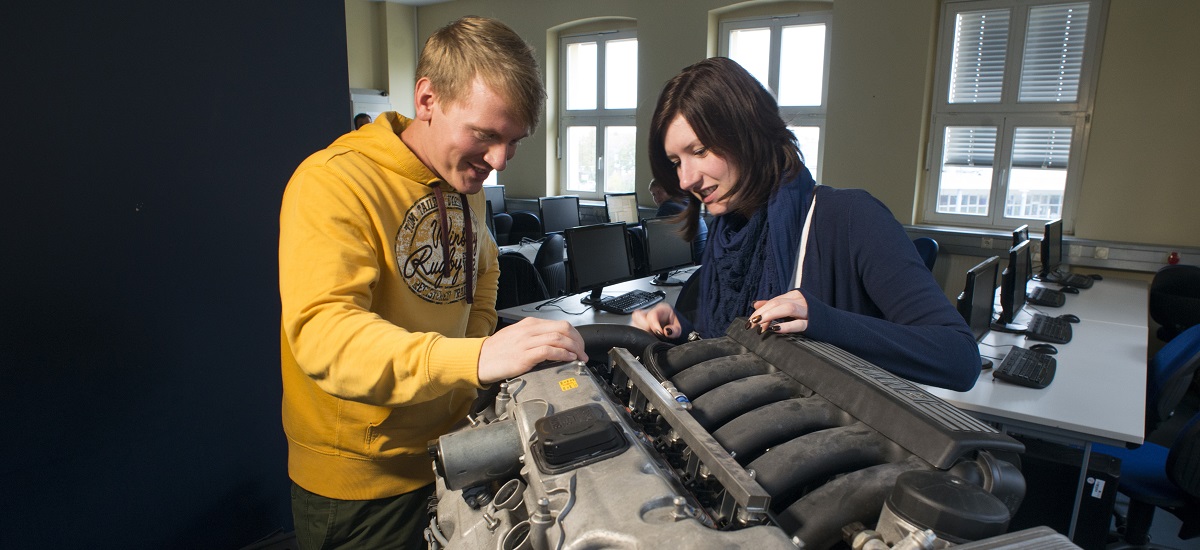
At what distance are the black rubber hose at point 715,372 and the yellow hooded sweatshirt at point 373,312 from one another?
280 millimetres

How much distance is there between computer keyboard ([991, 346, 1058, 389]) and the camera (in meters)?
2.90

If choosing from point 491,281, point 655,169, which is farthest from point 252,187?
point 655,169

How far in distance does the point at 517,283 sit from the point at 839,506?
4.00 metres

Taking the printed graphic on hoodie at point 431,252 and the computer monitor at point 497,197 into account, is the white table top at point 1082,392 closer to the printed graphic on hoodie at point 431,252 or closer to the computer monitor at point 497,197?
the printed graphic on hoodie at point 431,252

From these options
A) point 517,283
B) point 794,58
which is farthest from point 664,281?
point 794,58

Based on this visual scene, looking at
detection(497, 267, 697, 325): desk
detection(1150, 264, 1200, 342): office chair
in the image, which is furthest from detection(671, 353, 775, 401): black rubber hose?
detection(1150, 264, 1200, 342): office chair

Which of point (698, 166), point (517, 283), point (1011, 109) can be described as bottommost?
point (517, 283)

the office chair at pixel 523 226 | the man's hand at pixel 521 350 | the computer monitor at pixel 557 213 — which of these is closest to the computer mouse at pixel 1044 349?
the man's hand at pixel 521 350

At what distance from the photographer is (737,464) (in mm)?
604

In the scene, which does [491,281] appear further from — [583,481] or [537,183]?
[537,183]

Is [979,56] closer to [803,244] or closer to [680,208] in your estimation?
[680,208]

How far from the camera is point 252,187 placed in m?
2.02

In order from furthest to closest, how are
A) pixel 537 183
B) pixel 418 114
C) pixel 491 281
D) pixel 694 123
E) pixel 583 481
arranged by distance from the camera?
pixel 537 183
pixel 491 281
pixel 694 123
pixel 418 114
pixel 583 481

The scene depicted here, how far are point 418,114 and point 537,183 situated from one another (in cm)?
794
